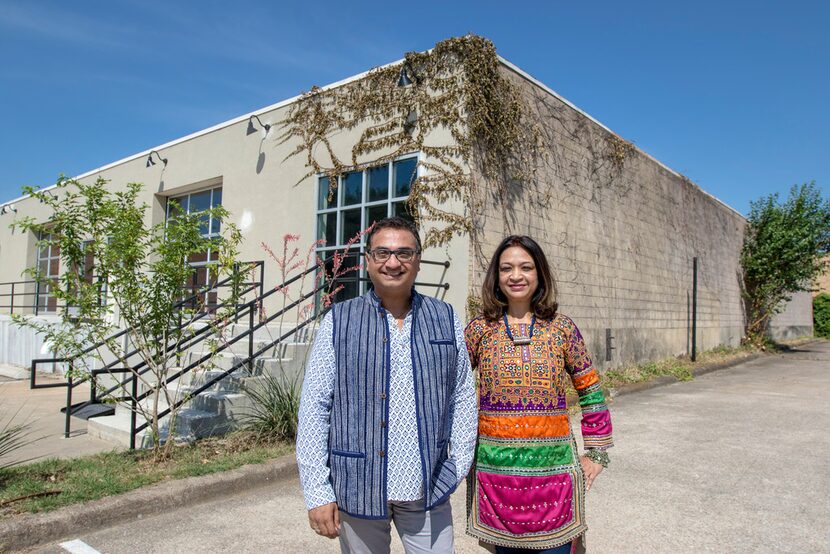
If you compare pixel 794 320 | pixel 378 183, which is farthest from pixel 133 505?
pixel 794 320

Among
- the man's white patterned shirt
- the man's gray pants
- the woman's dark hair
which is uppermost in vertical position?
the woman's dark hair

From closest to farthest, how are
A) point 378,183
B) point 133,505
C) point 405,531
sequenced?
point 405,531
point 133,505
point 378,183

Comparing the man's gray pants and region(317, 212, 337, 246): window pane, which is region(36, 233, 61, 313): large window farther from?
the man's gray pants

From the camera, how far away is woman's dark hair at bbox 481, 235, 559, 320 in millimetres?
2525

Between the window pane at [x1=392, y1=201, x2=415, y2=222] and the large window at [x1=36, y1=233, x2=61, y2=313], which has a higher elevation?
the window pane at [x1=392, y1=201, x2=415, y2=222]

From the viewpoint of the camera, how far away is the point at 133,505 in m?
4.07

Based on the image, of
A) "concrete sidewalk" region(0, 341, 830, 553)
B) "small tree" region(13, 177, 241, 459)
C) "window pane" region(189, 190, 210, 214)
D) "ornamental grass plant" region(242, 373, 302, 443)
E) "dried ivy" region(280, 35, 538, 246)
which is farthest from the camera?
"window pane" region(189, 190, 210, 214)

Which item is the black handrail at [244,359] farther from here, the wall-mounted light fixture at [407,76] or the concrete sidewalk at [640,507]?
the wall-mounted light fixture at [407,76]

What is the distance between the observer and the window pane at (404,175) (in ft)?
26.9

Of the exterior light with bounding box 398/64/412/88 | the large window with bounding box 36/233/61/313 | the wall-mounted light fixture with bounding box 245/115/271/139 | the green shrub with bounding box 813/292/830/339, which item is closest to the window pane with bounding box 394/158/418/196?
the exterior light with bounding box 398/64/412/88

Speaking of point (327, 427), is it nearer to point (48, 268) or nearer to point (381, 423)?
point (381, 423)

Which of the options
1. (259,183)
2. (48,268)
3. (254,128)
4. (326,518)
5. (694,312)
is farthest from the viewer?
(48,268)

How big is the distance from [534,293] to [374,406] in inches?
35.5

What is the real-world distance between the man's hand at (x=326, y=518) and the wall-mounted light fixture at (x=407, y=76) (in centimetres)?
715
